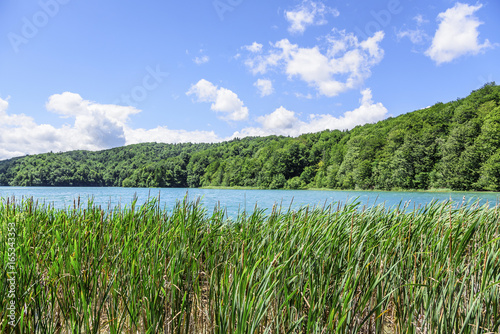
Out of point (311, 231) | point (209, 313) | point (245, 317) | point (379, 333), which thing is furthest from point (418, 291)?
point (209, 313)

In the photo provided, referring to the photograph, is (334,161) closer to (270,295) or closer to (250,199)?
(250,199)

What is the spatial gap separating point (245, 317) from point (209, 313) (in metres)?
0.70

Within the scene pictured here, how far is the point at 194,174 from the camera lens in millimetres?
95875

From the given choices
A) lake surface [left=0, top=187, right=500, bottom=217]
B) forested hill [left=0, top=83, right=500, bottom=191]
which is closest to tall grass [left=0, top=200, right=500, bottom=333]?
lake surface [left=0, top=187, right=500, bottom=217]

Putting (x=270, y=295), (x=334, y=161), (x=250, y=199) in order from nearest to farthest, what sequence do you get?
(x=270, y=295) < (x=250, y=199) < (x=334, y=161)

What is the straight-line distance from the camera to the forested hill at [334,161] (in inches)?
1934

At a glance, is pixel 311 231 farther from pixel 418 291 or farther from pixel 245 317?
pixel 245 317

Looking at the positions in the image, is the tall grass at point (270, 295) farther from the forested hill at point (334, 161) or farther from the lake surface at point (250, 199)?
the forested hill at point (334, 161)

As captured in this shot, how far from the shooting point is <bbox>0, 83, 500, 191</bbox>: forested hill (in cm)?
4912

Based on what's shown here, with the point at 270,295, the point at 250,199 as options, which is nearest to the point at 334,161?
the point at 250,199

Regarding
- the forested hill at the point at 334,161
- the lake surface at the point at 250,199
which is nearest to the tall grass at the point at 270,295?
the lake surface at the point at 250,199

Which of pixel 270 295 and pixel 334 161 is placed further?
pixel 334 161

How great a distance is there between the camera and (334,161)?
250 ft

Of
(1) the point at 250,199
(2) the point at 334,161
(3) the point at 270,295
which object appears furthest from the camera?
(2) the point at 334,161
